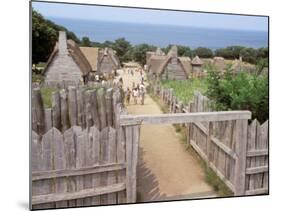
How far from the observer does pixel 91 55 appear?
238 cm

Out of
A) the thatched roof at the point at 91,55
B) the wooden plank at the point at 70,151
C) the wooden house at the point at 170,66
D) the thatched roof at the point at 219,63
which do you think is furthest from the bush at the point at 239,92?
the wooden plank at the point at 70,151

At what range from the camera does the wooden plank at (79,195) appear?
2.35m

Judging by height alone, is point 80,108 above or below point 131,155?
above

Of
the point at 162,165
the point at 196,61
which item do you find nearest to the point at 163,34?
the point at 196,61

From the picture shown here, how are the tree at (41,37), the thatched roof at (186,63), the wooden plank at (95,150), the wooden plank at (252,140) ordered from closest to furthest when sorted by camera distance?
the tree at (41,37), the wooden plank at (95,150), the thatched roof at (186,63), the wooden plank at (252,140)

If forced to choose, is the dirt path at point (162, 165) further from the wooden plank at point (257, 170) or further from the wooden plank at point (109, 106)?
the wooden plank at point (257, 170)

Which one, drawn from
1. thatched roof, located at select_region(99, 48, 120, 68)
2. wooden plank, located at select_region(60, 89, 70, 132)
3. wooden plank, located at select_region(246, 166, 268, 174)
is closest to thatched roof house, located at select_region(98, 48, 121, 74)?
thatched roof, located at select_region(99, 48, 120, 68)

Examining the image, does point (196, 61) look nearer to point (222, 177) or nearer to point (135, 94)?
point (135, 94)

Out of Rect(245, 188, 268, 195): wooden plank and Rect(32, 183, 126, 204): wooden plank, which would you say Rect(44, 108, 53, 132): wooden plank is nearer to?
Rect(32, 183, 126, 204): wooden plank

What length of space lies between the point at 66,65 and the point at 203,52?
0.70 metres

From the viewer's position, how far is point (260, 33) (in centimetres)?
263

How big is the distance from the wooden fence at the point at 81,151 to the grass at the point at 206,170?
176 millimetres

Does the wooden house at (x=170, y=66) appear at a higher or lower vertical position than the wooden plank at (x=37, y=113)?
higher

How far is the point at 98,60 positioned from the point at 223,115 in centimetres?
71
